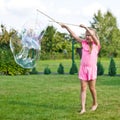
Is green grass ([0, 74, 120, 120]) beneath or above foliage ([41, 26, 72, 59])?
beneath

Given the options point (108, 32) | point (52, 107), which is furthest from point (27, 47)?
point (108, 32)

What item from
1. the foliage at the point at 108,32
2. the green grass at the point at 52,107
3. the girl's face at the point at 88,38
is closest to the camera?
the green grass at the point at 52,107

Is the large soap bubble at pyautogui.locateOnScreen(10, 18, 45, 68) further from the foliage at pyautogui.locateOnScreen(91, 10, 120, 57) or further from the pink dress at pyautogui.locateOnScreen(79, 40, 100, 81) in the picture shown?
the foliage at pyautogui.locateOnScreen(91, 10, 120, 57)

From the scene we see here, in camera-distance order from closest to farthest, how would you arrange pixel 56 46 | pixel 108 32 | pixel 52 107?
1. pixel 52 107
2. pixel 56 46
3. pixel 108 32

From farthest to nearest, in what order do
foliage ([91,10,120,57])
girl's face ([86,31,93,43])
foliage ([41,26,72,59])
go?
1. foliage ([91,10,120,57])
2. foliage ([41,26,72,59])
3. girl's face ([86,31,93,43])

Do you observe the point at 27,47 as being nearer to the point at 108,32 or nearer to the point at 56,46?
the point at 56,46

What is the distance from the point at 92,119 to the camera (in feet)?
22.2

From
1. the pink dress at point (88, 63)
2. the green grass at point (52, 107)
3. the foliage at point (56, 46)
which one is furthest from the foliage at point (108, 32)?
the pink dress at point (88, 63)

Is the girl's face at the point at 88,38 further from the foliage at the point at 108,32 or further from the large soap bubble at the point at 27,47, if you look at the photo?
the foliage at the point at 108,32

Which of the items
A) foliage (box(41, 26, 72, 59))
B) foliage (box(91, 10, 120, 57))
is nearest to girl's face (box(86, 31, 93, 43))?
foliage (box(41, 26, 72, 59))

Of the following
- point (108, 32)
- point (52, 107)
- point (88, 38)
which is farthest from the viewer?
point (108, 32)

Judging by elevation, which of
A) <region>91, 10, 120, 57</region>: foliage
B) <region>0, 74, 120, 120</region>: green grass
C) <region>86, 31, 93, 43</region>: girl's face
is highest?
<region>91, 10, 120, 57</region>: foliage

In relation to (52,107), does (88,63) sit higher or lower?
higher

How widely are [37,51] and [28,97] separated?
121 centimetres
